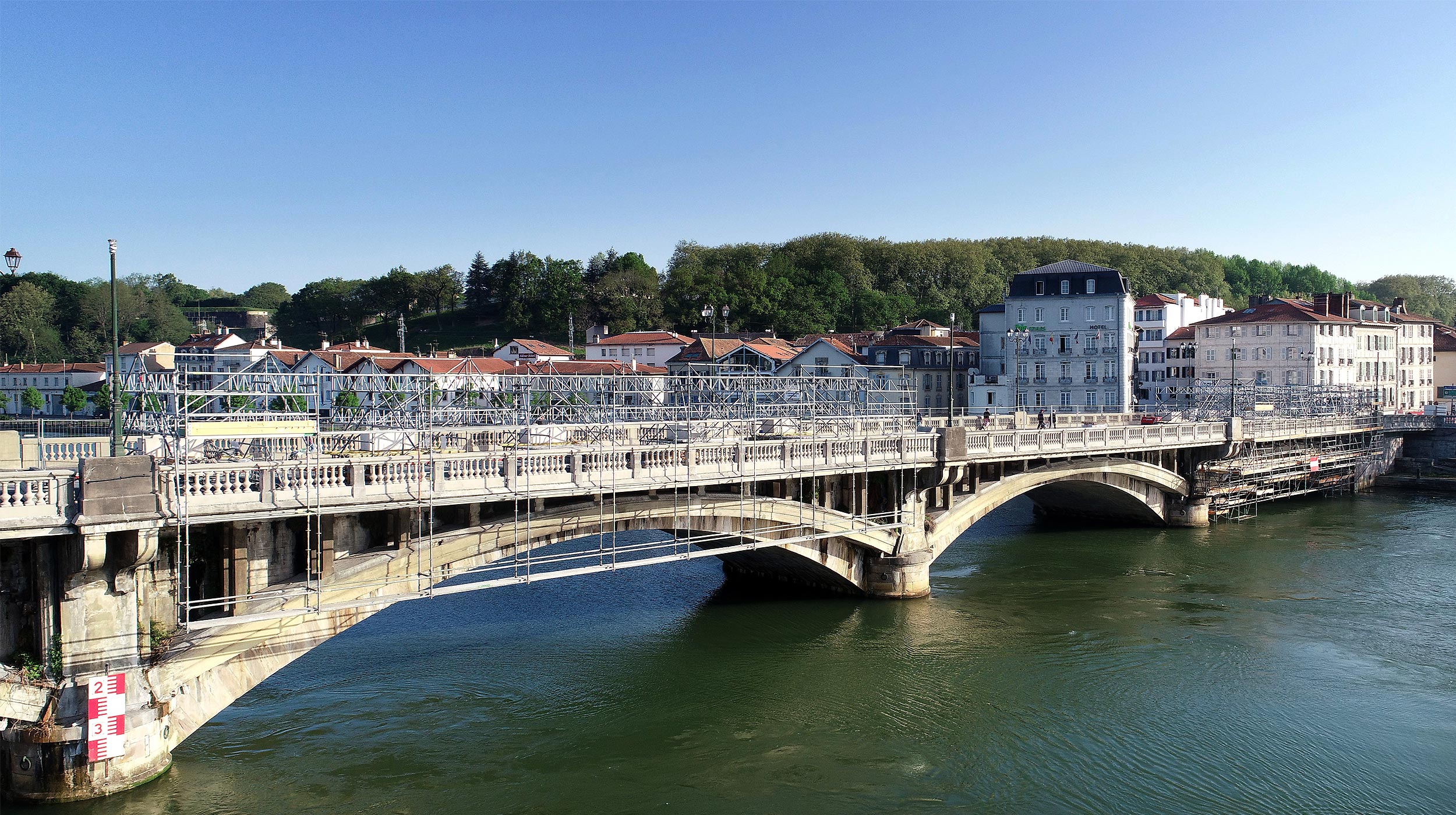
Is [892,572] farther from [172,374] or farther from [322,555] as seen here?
[172,374]

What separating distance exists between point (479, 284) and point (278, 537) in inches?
5656

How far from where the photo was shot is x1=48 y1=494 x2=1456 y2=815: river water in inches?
765

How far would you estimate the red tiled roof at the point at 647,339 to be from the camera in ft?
339

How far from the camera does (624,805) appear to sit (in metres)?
19.0

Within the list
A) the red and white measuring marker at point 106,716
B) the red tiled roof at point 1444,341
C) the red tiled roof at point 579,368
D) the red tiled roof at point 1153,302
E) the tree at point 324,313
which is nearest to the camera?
the red and white measuring marker at point 106,716

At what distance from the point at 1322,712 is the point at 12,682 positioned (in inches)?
996

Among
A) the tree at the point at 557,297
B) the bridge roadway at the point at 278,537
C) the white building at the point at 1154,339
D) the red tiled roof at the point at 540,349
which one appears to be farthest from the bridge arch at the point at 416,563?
the tree at the point at 557,297

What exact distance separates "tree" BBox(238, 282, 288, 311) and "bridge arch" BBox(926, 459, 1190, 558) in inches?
6277

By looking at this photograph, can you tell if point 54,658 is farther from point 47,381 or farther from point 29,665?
point 47,381

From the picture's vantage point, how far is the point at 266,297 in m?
185

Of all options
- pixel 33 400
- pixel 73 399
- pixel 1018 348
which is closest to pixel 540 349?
pixel 73 399

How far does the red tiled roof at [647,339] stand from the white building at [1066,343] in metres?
32.1

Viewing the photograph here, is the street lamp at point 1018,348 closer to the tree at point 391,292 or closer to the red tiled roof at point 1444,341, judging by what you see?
the red tiled roof at point 1444,341

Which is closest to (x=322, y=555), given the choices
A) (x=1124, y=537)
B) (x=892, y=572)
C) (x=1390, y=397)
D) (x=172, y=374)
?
(x=172, y=374)
